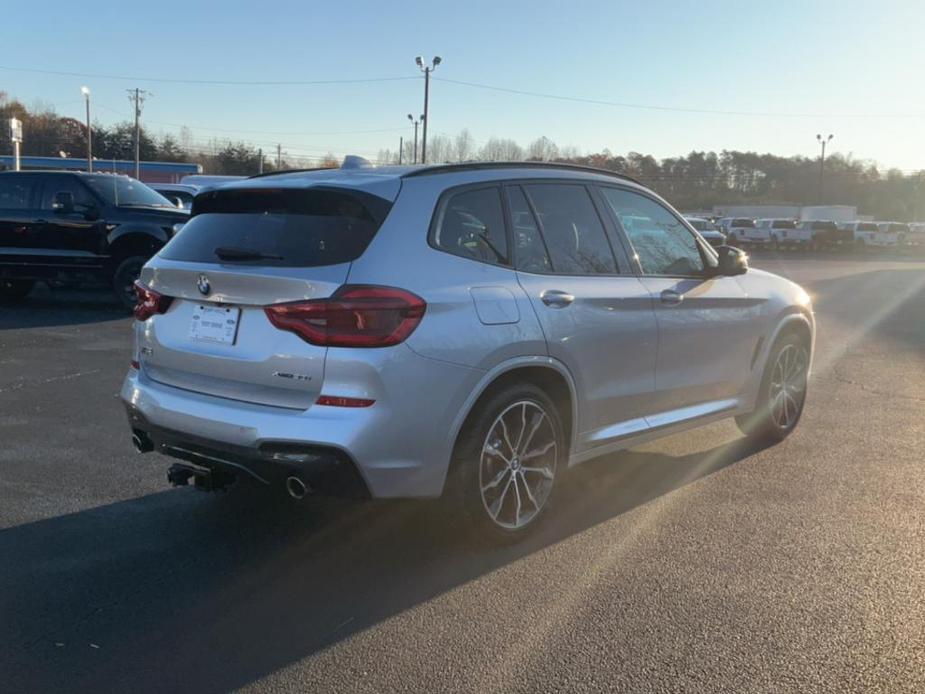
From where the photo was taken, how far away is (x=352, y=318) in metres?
3.53

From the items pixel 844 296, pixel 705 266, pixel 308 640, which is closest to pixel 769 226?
pixel 844 296

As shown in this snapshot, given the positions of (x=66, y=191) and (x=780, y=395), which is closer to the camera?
(x=780, y=395)

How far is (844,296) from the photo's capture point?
63.4ft

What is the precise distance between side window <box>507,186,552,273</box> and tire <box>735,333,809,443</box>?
2443mm

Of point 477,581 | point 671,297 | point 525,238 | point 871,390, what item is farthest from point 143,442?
point 871,390

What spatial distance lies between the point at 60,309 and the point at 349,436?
11.4 m

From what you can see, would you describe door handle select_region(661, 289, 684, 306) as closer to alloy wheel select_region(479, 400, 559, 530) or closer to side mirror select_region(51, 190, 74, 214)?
alloy wheel select_region(479, 400, 559, 530)

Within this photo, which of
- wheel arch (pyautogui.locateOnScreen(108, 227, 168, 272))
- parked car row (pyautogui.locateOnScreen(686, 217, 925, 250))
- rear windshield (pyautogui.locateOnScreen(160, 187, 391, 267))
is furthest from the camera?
parked car row (pyautogui.locateOnScreen(686, 217, 925, 250))

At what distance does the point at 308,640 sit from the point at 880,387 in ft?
23.3

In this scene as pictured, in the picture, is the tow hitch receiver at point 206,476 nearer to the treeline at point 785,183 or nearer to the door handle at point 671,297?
the door handle at point 671,297

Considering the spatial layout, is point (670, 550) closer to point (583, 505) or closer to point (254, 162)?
point (583, 505)

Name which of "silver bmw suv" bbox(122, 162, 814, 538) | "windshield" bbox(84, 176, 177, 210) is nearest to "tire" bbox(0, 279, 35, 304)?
"windshield" bbox(84, 176, 177, 210)

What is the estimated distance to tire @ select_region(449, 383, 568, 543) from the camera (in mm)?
3971

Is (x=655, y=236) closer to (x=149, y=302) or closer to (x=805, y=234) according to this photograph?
(x=149, y=302)
